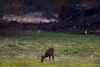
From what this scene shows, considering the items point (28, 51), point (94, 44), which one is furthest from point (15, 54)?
point (94, 44)

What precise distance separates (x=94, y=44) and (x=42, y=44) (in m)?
5.94

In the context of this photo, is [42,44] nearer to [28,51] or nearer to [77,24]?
[28,51]

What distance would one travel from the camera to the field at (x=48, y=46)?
3597 cm

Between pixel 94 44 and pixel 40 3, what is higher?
pixel 40 3

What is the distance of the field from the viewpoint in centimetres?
3597

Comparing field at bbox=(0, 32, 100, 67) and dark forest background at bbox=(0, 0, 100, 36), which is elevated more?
dark forest background at bbox=(0, 0, 100, 36)

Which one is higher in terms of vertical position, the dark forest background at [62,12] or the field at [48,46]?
the dark forest background at [62,12]

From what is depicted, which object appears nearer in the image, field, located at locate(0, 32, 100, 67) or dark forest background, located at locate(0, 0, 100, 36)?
field, located at locate(0, 32, 100, 67)

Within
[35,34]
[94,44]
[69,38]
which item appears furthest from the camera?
[35,34]

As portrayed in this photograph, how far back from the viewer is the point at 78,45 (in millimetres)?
49344

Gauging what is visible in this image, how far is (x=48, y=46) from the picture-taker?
48.8 meters

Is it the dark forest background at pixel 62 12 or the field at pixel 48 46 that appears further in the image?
the dark forest background at pixel 62 12

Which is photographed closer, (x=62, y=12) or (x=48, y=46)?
Answer: (x=48, y=46)

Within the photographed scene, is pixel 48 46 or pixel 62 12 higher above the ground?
pixel 62 12
